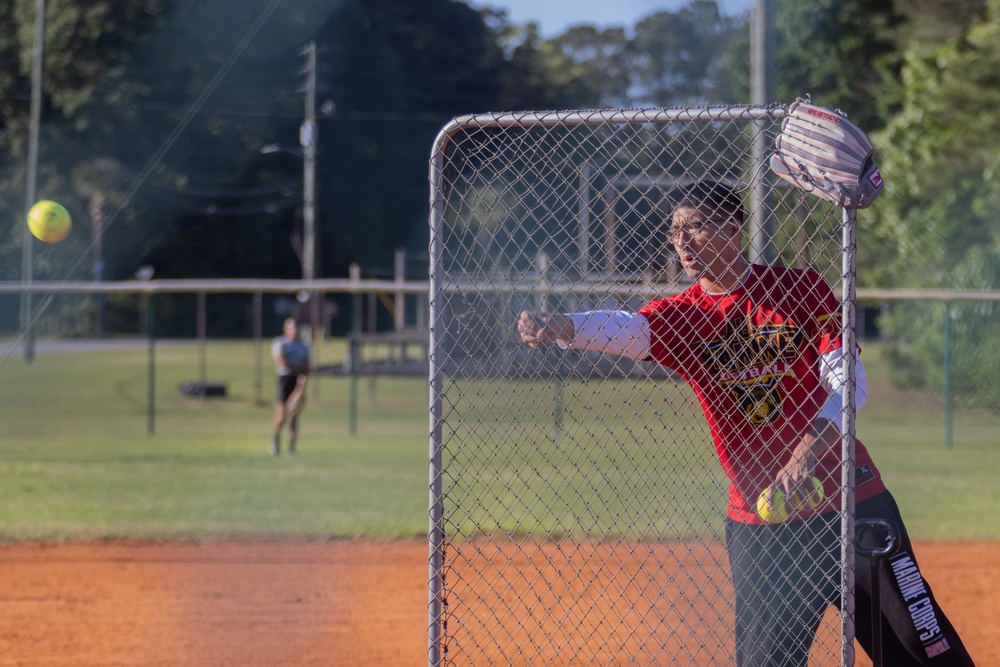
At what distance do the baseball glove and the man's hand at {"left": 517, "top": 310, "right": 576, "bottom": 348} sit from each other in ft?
2.79

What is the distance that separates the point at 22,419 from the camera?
17531 mm

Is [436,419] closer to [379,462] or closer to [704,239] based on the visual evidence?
[704,239]

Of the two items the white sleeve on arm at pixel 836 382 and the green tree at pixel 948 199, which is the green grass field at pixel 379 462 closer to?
the white sleeve on arm at pixel 836 382

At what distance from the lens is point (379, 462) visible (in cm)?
1327

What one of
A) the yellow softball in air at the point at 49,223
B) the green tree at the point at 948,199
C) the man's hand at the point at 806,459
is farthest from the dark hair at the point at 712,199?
the green tree at the point at 948,199

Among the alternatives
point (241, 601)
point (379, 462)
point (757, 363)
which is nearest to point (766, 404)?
point (757, 363)

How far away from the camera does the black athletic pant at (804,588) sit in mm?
3348

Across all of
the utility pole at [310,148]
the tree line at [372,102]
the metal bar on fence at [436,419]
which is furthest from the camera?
the utility pole at [310,148]

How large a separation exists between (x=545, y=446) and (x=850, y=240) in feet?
28.6

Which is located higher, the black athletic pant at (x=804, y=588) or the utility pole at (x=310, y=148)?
the utility pole at (x=310, y=148)

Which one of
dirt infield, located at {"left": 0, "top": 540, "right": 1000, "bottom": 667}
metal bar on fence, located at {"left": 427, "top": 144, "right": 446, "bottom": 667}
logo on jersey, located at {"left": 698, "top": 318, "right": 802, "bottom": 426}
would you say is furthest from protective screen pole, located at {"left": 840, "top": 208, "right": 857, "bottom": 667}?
dirt infield, located at {"left": 0, "top": 540, "right": 1000, "bottom": 667}

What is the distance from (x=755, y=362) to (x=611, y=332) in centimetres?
49

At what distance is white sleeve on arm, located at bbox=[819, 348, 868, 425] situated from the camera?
333 centimetres

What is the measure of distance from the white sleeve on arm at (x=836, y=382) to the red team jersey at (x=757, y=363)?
4 centimetres
